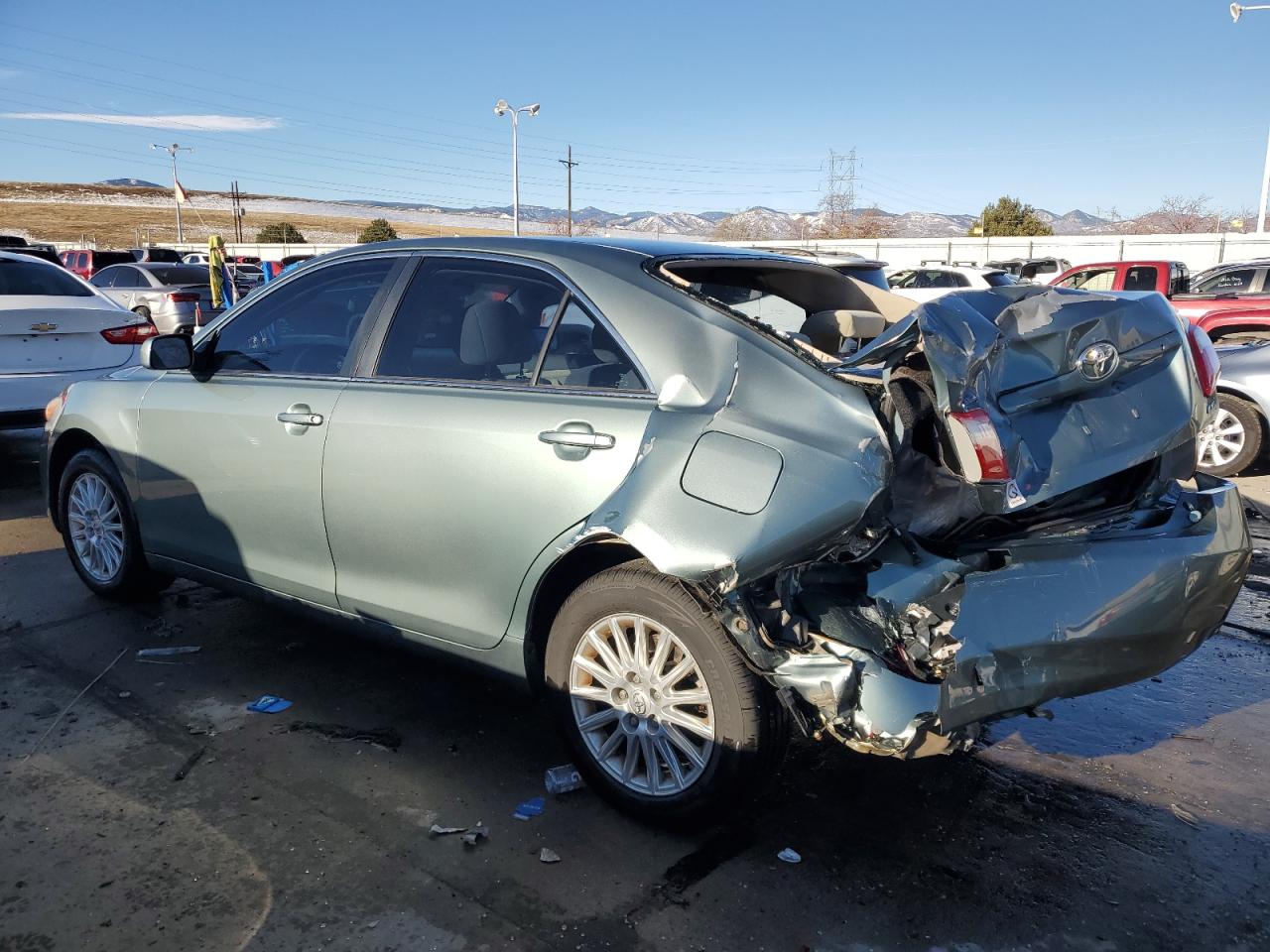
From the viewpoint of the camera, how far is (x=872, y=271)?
4934mm

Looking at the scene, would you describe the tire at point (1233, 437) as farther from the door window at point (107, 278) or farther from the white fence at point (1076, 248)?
the white fence at point (1076, 248)

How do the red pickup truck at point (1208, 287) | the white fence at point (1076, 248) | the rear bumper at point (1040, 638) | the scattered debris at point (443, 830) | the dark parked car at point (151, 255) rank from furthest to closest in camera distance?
the white fence at point (1076, 248) < the dark parked car at point (151, 255) < the red pickup truck at point (1208, 287) < the scattered debris at point (443, 830) < the rear bumper at point (1040, 638)

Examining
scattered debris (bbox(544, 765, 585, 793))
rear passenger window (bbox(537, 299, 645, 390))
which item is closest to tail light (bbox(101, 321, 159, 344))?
rear passenger window (bbox(537, 299, 645, 390))

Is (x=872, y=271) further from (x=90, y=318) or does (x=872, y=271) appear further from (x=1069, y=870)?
(x=90, y=318)

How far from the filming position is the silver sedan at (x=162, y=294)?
1833 centimetres

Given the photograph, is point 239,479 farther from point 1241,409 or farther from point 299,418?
point 1241,409

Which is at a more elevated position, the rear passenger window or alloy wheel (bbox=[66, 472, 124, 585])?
the rear passenger window

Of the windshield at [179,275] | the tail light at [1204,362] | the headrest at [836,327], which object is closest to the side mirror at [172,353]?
the headrest at [836,327]

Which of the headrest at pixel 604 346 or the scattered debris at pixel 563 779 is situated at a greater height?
the headrest at pixel 604 346

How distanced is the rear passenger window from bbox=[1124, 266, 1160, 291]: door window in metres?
15.4

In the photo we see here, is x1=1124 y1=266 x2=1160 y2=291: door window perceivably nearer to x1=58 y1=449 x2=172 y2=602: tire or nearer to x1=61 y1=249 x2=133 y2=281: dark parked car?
x1=58 y1=449 x2=172 y2=602: tire

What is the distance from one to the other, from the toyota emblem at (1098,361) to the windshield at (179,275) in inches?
768

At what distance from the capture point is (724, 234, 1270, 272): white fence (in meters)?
33.4

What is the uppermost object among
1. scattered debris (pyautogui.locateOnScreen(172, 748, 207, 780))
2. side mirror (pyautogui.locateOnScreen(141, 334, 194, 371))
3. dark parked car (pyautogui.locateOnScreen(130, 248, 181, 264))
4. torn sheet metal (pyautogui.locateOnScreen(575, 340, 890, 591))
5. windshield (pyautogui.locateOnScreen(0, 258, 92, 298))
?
dark parked car (pyautogui.locateOnScreen(130, 248, 181, 264))
